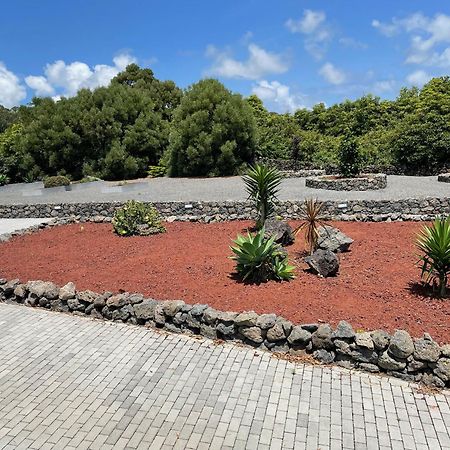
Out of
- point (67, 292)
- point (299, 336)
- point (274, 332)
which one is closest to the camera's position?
point (299, 336)

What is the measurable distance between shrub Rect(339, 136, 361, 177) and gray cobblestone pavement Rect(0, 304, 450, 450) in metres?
14.7

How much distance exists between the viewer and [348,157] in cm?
1944

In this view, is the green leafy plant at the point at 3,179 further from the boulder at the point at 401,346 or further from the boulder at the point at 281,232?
the boulder at the point at 401,346

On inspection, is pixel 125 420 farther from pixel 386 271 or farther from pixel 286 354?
pixel 386 271

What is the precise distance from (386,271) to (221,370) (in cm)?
411

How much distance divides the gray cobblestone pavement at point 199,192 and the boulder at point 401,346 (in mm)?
10954

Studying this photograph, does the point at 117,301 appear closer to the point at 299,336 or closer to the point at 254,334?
the point at 254,334

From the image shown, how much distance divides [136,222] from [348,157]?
11.4 metres

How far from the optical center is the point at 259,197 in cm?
1129

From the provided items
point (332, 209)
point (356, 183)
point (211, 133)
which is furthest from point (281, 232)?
point (211, 133)

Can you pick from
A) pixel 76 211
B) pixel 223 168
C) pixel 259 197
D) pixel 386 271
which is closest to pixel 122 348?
pixel 386 271

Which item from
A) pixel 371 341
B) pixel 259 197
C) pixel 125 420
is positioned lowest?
pixel 125 420

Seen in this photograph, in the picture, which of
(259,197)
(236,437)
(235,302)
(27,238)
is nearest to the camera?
(236,437)

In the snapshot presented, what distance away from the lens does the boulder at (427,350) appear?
16.0 ft
